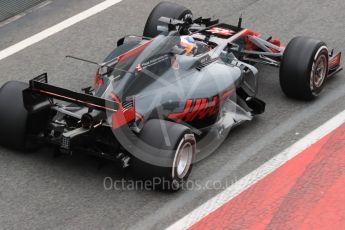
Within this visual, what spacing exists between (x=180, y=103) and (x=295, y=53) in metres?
1.84

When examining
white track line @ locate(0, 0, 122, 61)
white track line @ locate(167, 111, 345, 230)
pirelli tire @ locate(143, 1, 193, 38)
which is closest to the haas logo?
white track line @ locate(167, 111, 345, 230)

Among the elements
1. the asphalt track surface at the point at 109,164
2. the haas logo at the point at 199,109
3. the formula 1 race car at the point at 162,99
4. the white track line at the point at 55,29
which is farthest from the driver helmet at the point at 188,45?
the white track line at the point at 55,29

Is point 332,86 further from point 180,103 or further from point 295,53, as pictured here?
point 180,103

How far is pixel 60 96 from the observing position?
802 cm

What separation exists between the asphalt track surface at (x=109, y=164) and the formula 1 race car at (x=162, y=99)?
0.22m

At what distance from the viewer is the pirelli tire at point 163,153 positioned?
7785 millimetres

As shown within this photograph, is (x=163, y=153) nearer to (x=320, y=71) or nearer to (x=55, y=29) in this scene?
(x=320, y=71)

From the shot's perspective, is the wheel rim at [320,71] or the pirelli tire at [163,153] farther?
the wheel rim at [320,71]

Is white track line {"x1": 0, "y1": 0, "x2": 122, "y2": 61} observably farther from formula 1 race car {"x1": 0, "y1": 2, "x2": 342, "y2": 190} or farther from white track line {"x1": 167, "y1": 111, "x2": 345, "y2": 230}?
white track line {"x1": 167, "y1": 111, "x2": 345, "y2": 230}

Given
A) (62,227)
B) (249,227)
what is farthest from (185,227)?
(62,227)

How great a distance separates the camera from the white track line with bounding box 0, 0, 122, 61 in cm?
1158

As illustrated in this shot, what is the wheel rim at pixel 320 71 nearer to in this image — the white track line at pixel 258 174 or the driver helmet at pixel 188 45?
the white track line at pixel 258 174

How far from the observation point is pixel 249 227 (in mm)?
7590

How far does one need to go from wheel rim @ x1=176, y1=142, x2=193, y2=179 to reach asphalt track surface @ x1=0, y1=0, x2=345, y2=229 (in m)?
0.21
